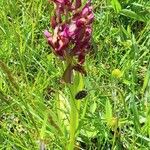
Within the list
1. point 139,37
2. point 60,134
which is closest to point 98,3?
point 139,37

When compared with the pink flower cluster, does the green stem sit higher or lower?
lower

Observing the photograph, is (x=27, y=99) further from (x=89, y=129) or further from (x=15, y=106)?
(x=89, y=129)

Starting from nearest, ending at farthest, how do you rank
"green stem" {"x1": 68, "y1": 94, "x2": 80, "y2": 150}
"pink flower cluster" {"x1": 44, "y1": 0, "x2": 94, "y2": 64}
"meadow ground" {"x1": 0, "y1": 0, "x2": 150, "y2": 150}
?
"pink flower cluster" {"x1": 44, "y1": 0, "x2": 94, "y2": 64} → "green stem" {"x1": 68, "y1": 94, "x2": 80, "y2": 150} → "meadow ground" {"x1": 0, "y1": 0, "x2": 150, "y2": 150}

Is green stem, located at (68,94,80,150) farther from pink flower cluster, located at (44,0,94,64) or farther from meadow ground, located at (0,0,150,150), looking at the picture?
pink flower cluster, located at (44,0,94,64)

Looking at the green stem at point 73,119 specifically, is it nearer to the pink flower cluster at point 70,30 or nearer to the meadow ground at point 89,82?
the meadow ground at point 89,82

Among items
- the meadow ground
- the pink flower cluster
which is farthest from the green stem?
the pink flower cluster
